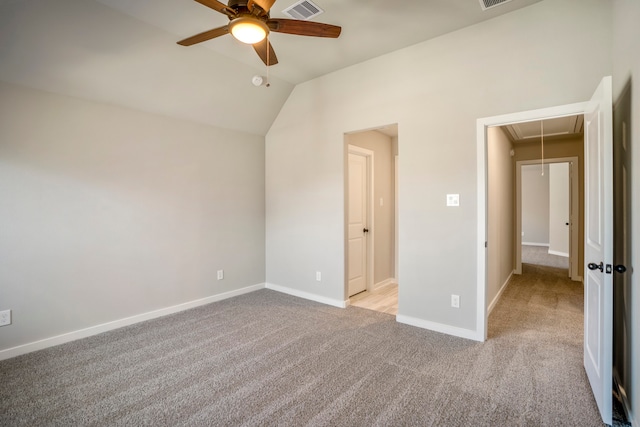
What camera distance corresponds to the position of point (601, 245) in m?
1.82

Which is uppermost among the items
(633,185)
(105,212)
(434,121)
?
(434,121)

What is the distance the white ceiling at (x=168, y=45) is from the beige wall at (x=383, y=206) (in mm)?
1506

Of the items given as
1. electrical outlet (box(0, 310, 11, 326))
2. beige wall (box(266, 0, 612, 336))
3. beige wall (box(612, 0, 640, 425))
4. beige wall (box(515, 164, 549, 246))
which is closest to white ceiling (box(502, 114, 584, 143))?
beige wall (box(266, 0, 612, 336))

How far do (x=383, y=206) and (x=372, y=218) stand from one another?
429 mm

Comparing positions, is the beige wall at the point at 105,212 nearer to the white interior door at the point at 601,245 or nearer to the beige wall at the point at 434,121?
the beige wall at the point at 434,121

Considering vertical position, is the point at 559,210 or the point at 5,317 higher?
the point at 559,210

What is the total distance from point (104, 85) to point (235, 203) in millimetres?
2023

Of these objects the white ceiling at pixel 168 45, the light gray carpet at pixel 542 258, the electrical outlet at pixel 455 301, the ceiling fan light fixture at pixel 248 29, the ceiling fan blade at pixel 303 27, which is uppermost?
the white ceiling at pixel 168 45

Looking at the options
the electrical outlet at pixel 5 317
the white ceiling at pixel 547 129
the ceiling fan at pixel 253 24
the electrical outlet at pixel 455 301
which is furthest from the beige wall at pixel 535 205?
the electrical outlet at pixel 5 317

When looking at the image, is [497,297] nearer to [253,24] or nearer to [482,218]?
[482,218]

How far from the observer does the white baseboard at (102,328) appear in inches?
105

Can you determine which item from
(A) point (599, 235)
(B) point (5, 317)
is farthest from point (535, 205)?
(B) point (5, 317)

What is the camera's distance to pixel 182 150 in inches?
149

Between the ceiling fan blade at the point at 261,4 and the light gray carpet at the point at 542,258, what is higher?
the ceiling fan blade at the point at 261,4
